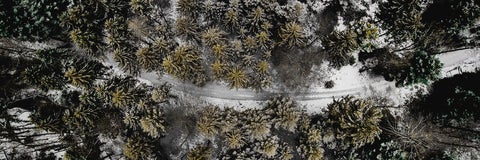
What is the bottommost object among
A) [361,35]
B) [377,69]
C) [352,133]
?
[352,133]

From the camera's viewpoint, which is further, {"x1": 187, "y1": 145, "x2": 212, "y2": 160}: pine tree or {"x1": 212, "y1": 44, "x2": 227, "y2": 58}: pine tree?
{"x1": 187, "y1": 145, "x2": 212, "y2": 160}: pine tree

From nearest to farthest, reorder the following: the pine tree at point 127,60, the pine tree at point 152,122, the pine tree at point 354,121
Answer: the pine tree at point 354,121 → the pine tree at point 152,122 → the pine tree at point 127,60

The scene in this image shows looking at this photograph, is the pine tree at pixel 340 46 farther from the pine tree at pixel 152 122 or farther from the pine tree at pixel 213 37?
the pine tree at pixel 152 122

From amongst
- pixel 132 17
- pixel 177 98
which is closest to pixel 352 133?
pixel 177 98

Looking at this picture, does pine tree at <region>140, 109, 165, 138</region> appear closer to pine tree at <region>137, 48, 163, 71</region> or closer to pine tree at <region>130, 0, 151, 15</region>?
pine tree at <region>137, 48, 163, 71</region>

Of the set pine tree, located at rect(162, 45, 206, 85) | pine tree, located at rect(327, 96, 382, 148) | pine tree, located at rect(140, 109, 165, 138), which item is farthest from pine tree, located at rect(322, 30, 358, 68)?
pine tree, located at rect(140, 109, 165, 138)

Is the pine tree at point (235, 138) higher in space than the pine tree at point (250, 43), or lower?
lower

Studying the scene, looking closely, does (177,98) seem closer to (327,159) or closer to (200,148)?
(200,148)

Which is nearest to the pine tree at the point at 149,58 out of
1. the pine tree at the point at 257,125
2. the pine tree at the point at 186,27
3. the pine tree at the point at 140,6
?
the pine tree at the point at 186,27
